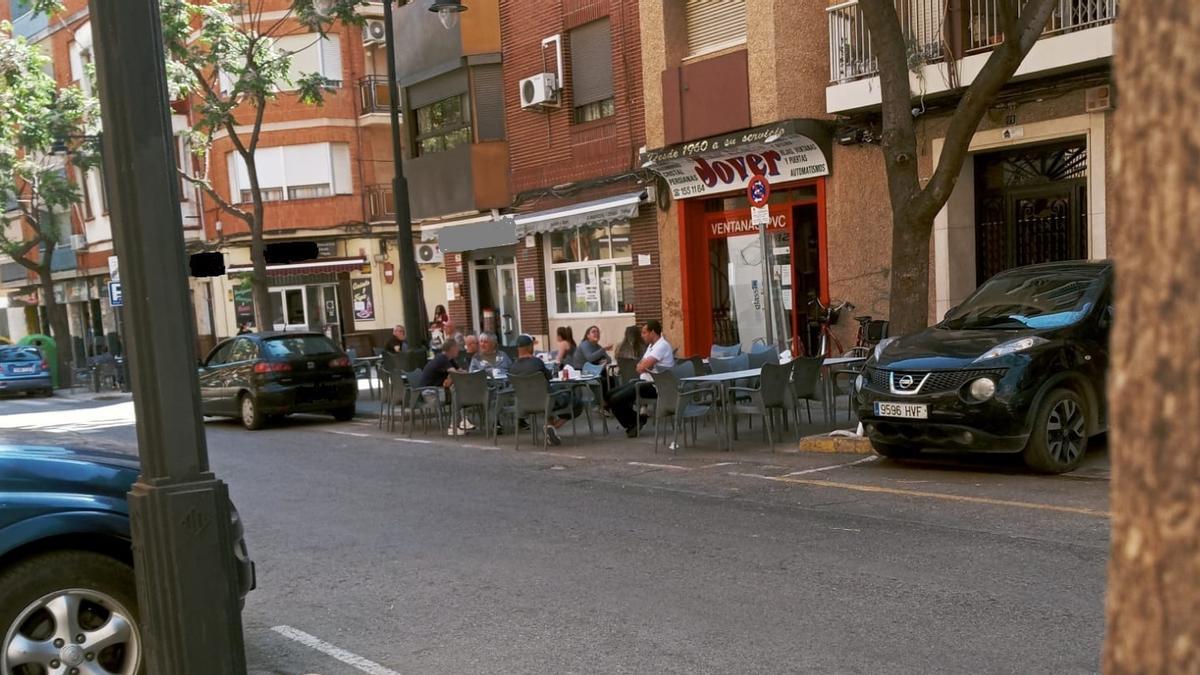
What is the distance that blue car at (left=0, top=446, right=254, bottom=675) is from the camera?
4.16 meters

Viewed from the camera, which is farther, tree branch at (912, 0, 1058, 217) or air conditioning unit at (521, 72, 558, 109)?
air conditioning unit at (521, 72, 558, 109)

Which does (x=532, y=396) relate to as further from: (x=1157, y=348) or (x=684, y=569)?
(x=1157, y=348)

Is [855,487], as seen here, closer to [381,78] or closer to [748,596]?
[748,596]

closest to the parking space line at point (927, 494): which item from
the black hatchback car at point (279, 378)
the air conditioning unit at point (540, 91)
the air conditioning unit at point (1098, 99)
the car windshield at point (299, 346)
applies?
the air conditioning unit at point (1098, 99)

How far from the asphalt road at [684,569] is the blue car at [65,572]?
2.84 feet

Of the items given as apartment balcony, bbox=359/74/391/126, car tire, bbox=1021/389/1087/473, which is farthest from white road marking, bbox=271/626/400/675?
apartment balcony, bbox=359/74/391/126

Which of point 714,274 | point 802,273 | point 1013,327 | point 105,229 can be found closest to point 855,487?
point 1013,327

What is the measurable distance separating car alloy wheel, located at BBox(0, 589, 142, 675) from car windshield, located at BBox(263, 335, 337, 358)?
→ 39.2ft

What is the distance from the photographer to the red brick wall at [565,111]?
19.1 m

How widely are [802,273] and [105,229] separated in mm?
Result: 31301

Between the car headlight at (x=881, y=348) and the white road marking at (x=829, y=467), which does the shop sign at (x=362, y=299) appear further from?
the car headlight at (x=881, y=348)

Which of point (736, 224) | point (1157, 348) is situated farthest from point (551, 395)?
point (1157, 348)

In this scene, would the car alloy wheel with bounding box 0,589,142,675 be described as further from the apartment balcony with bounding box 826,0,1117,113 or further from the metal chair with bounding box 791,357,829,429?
the apartment balcony with bounding box 826,0,1117,113

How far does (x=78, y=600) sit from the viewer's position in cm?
429
